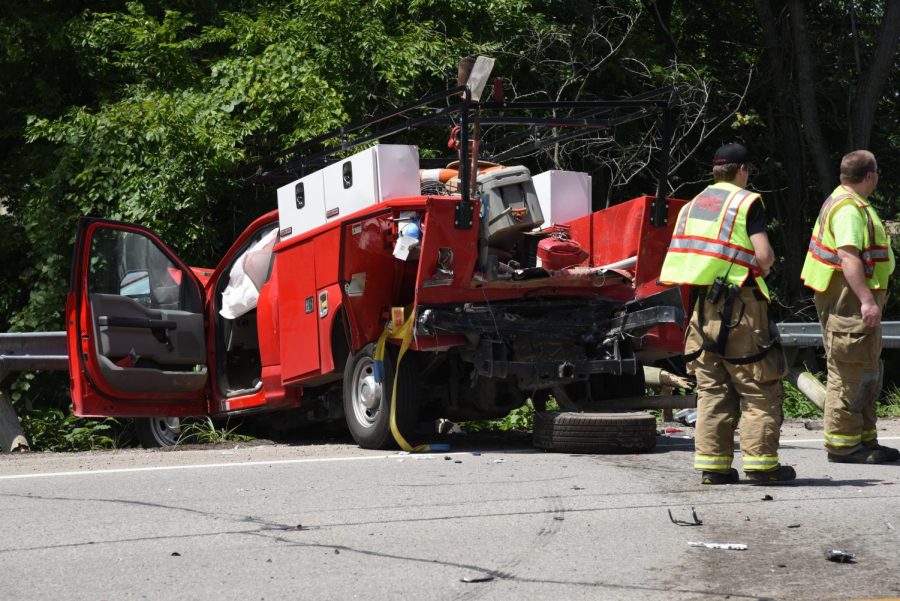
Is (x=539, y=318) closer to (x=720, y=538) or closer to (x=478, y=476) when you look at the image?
A: (x=478, y=476)

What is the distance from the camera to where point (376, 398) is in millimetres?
8820

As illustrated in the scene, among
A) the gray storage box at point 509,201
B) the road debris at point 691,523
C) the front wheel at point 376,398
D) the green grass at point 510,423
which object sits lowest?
the green grass at point 510,423

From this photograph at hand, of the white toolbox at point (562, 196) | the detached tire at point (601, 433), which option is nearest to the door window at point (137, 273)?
the white toolbox at point (562, 196)

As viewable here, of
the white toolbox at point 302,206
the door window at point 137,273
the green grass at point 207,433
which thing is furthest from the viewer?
the green grass at point 207,433

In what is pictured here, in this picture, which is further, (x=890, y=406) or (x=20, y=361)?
(x=890, y=406)

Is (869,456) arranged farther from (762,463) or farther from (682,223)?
(682,223)

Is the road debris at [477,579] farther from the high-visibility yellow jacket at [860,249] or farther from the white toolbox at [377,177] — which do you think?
the white toolbox at [377,177]

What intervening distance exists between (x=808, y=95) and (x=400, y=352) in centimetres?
998

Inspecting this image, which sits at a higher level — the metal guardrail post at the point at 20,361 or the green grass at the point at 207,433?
the metal guardrail post at the point at 20,361

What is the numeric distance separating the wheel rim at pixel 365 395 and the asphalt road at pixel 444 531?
0.75 meters

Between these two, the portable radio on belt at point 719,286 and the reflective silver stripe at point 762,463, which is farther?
the portable radio on belt at point 719,286

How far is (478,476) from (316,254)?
2.49 metres

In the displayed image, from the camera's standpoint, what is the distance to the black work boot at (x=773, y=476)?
669 cm

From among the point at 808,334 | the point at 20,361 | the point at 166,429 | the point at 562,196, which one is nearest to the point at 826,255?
the point at 562,196
